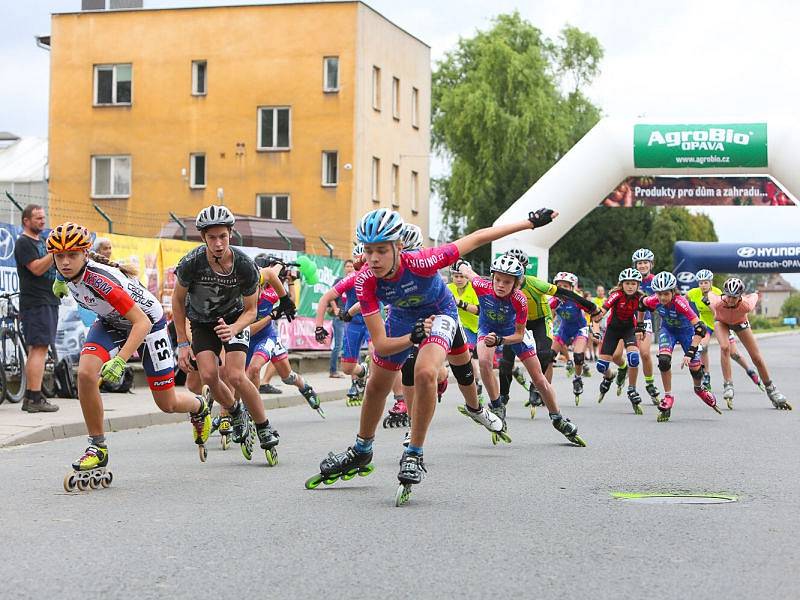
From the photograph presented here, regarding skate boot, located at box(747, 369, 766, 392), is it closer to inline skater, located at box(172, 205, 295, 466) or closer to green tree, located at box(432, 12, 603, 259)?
inline skater, located at box(172, 205, 295, 466)

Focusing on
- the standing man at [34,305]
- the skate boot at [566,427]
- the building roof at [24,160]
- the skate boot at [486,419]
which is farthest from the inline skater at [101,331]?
the building roof at [24,160]

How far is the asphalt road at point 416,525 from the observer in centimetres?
562

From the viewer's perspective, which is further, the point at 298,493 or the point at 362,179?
the point at 362,179

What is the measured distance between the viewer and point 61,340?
17.2 meters

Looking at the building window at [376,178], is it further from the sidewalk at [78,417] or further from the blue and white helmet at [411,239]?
the blue and white helmet at [411,239]

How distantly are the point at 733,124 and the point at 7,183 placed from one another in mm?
35893

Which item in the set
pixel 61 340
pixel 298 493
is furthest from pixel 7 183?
pixel 298 493

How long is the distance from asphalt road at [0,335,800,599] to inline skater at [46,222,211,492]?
34cm

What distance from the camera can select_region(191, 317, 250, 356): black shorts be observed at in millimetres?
9844

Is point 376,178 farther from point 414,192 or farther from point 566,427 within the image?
point 566,427

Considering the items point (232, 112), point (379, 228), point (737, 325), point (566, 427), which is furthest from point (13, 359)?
point (232, 112)

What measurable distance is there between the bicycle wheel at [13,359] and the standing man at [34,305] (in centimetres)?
110

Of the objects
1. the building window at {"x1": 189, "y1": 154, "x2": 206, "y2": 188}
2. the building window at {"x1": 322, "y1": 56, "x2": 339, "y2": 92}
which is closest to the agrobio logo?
the building window at {"x1": 322, "y1": 56, "x2": 339, "y2": 92}

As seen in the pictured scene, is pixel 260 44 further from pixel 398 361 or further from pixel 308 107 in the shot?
pixel 398 361
